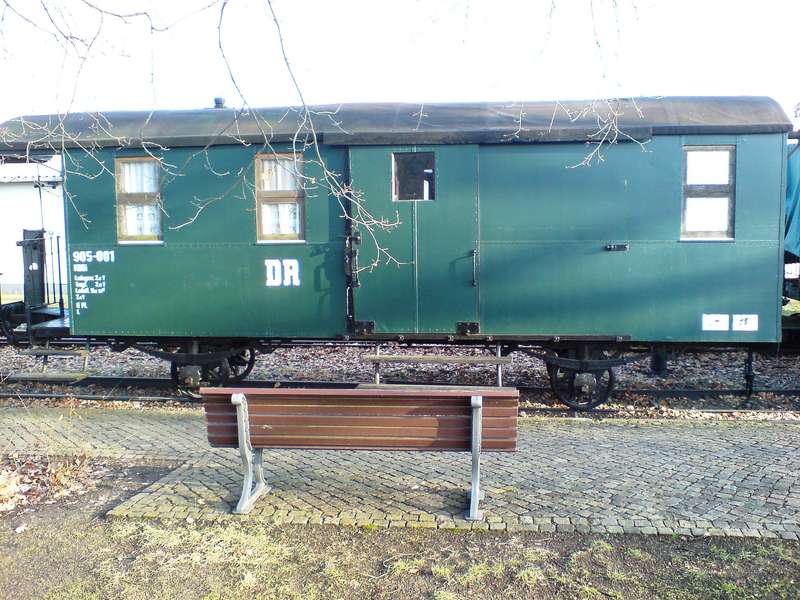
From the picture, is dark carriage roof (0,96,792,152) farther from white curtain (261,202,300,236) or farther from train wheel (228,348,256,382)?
train wheel (228,348,256,382)

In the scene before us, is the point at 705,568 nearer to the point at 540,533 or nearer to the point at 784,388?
the point at 540,533

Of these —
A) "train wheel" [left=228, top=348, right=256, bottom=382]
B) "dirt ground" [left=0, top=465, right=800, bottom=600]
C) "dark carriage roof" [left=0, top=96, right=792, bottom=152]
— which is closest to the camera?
"dirt ground" [left=0, top=465, right=800, bottom=600]

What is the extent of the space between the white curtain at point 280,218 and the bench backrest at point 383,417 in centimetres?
349

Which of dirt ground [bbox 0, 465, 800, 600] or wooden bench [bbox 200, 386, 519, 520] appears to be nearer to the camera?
dirt ground [bbox 0, 465, 800, 600]

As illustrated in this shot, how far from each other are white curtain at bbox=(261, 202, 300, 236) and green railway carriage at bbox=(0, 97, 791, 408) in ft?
0.06

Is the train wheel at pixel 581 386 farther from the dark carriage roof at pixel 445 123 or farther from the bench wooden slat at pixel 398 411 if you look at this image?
the bench wooden slat at pixel 398 411

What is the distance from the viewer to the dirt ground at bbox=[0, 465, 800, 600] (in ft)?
11.4

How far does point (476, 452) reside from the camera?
14.2ft

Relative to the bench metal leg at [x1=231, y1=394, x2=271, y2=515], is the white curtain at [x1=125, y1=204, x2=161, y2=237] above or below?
above

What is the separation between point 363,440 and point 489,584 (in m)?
1.29

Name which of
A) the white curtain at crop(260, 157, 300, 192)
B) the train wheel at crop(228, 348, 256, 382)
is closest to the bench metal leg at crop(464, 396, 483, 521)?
the white curtain at crop(260, 157, 300, 192)

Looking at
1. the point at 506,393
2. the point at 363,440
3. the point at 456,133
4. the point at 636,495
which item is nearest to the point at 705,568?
the point at 636,495

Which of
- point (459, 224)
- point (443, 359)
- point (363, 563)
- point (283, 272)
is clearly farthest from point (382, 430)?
point (283, 272)

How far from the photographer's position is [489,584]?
11.5 feet
